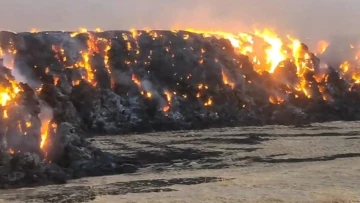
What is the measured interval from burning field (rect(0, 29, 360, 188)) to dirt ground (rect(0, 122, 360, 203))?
67.6 feet

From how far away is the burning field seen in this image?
12681 centimetres

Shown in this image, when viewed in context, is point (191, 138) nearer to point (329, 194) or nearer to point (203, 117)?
point (203, 117)

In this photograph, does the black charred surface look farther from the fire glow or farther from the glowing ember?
the glowing ember

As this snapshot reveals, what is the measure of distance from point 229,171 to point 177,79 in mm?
79693

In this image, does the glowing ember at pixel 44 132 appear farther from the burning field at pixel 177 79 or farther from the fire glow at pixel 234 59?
the fire glow at pixel 234 59

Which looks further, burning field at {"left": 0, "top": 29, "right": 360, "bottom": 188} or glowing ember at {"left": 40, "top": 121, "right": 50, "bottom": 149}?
burning field at {"left": 0, "top": 29, "right": 360, "bottom": 188}

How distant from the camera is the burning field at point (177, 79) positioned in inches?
4993

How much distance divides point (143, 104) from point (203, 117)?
41.5 feet

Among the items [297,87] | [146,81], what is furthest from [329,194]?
[297,87]

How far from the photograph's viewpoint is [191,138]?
103m

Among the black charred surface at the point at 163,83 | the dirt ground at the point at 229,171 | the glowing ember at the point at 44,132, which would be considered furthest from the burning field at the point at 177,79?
the glowing ember at the point at 44,132

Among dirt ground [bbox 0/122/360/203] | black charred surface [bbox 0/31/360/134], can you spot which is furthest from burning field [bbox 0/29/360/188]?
dirt ground [bbox 0/122/360/203]

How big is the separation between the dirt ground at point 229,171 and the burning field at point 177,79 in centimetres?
2060

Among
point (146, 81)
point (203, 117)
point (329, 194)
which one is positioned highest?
point (146, 81)
